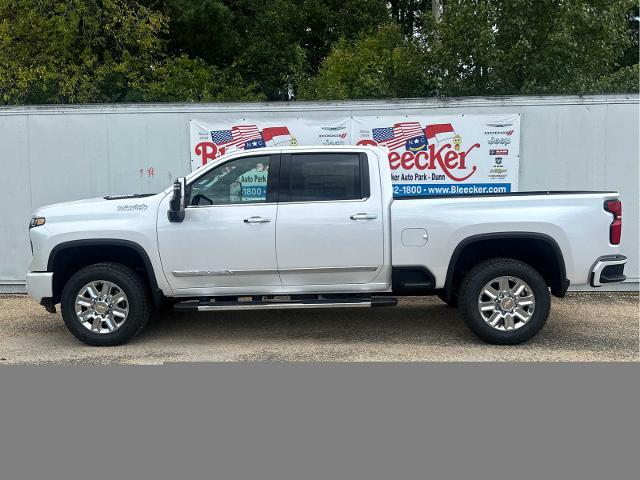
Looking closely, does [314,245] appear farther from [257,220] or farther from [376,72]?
[376,72]

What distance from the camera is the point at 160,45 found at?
16516 millimetres

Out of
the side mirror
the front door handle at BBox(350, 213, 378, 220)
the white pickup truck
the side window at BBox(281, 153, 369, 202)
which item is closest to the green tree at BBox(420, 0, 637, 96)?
the white pickup truck

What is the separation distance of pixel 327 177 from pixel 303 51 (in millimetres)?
12406

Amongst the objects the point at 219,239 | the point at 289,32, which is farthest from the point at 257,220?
the point at 289,32

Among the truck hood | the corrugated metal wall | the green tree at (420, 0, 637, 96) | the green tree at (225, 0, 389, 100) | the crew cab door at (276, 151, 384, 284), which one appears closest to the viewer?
the crew cab door at (276, 151, 384, 284)

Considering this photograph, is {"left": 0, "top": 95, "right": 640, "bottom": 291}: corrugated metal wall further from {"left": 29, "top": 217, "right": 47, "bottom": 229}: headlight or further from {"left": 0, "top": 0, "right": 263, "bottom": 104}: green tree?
{"left": 0, "top": 0, "right": 263, "bottom": 104}: green tree

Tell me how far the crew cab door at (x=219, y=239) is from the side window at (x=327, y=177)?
30 cm

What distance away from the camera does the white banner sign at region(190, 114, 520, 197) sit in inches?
358

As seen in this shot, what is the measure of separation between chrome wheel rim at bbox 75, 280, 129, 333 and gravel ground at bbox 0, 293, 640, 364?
0.83 feet

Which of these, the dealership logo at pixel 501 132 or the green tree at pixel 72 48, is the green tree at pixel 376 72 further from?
the green tree at pixel 72 48

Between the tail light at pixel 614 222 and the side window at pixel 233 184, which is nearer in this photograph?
the tail light at pixel 614 222

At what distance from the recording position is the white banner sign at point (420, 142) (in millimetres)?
9086

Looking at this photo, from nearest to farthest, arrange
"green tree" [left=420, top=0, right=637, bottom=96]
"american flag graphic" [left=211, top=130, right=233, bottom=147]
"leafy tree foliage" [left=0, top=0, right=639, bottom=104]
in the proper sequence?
1. "american flag graphic" [left=211, top=130, right=233, bottom=147]
2. "green tree" [left=420, top=0, right=637, bottom=96]
3. "leafy tree foliage" [left=0, top=0, right=639, bottom=104]

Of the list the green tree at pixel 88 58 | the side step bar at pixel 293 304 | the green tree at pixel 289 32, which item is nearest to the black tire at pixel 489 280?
the side step bar at pixel 293 304
